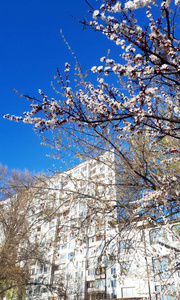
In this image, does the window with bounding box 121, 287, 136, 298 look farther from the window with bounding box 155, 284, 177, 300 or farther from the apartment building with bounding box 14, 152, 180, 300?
the window with bounding box 155, 284, 177, 300

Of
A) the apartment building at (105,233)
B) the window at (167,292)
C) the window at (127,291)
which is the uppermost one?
the apartment building at (105,233)

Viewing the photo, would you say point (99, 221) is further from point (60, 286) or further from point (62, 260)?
point (62, 260)

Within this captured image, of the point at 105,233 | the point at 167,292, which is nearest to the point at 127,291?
the point at 105,233

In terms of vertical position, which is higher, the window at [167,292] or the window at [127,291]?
the window at [167,292]

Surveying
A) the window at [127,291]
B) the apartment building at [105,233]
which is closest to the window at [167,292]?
the apartment building at [105,233]

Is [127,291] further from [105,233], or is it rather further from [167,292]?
[167,292]

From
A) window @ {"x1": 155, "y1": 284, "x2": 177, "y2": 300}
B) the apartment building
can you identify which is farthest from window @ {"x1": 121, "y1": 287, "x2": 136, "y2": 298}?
window @ {"x1": 155, "y1": 284, "x2": 177, "y2": 300}

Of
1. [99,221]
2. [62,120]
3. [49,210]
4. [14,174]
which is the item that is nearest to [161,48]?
[62,120]

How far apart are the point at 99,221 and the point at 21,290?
479 inches

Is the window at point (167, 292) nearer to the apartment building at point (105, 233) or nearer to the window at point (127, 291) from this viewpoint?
the apartment building at point (105, 233)

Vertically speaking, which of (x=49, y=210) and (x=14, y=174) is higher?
(x=14, y=174)

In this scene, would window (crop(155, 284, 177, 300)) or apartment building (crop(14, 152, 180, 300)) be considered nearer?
window (crop(155, 284, 177, 300))

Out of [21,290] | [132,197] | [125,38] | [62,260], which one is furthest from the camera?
[62,260]

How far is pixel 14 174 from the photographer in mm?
20219
